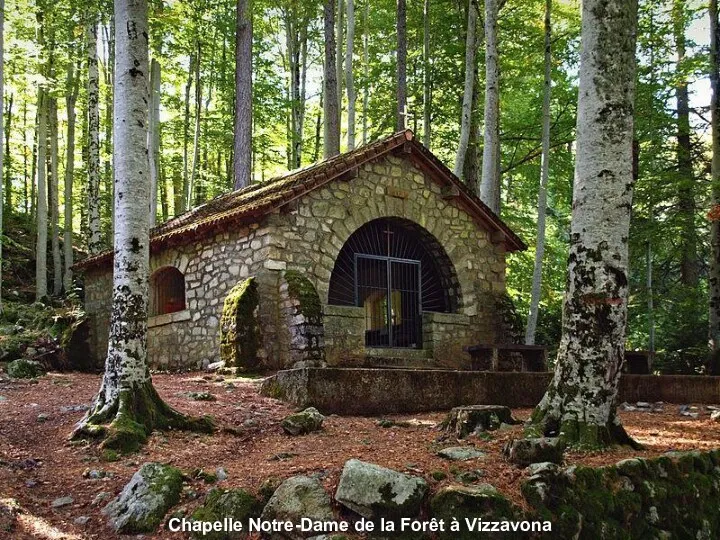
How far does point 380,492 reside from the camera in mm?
3734

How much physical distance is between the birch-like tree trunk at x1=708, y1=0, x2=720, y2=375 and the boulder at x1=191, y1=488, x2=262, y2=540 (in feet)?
33.8

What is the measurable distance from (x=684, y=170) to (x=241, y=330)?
34.1 ft

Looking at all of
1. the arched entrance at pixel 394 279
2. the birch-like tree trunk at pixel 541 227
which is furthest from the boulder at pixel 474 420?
the birch-like tree trunk at pixel 541 227

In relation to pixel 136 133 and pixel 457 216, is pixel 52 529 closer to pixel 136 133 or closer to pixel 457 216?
pixel 136 133

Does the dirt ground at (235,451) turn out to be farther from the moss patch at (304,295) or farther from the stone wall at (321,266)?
the stone wall at (321,266)

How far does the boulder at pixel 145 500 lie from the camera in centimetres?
390

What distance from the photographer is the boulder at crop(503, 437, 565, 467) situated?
423 cm

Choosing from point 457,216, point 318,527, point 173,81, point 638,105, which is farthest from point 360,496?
point 173,81

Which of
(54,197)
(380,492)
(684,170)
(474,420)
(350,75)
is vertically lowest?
(380,492)

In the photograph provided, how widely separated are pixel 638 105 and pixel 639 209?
2691 millimetres

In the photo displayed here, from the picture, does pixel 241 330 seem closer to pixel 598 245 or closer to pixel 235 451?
pixel 235 451

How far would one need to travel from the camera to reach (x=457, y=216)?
12836 millimetres

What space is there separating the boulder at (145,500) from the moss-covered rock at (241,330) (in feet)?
17.1

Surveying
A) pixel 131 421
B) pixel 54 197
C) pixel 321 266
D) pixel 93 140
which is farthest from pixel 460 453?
pixel 54 197
